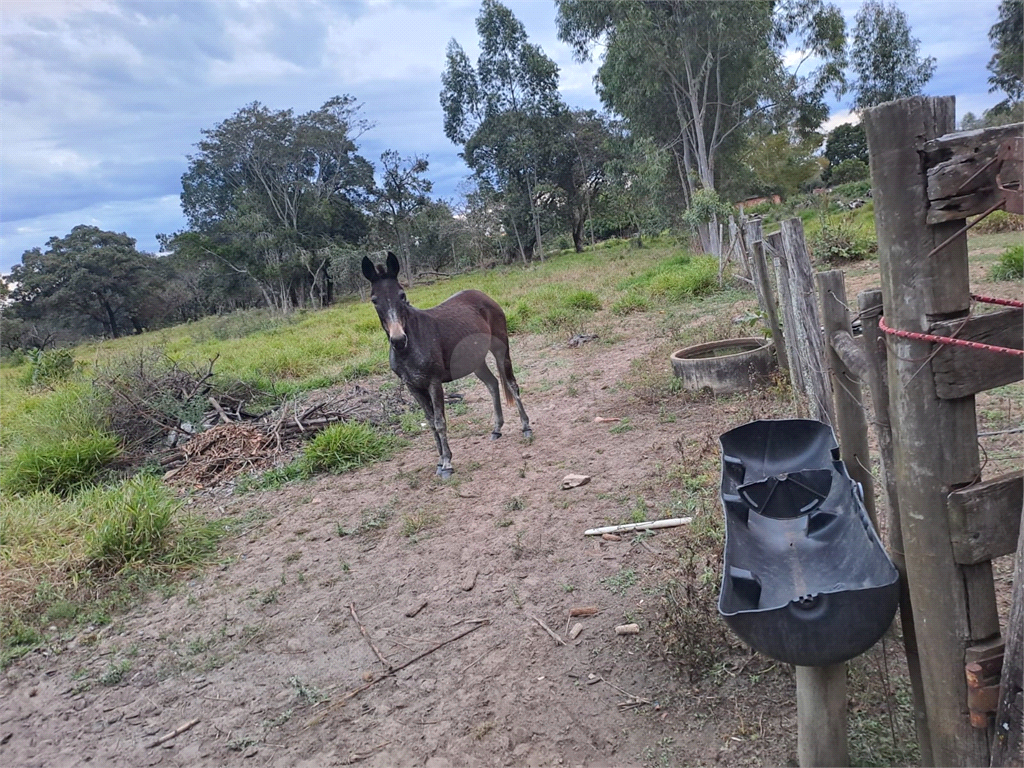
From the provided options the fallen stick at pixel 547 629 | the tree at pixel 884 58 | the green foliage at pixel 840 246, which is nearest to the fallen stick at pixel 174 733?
the fallen stick at pixel 547 629

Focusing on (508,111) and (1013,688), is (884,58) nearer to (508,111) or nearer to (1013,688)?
(508,111)

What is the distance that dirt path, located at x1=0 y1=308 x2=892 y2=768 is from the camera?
2.41m

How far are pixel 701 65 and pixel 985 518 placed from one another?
23.5 m

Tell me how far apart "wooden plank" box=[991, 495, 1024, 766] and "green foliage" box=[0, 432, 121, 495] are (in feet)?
22.1

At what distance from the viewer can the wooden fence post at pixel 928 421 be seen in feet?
4.90

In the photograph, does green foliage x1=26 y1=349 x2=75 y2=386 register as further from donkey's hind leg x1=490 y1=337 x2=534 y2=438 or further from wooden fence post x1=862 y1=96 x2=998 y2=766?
wooden fence post x1=862 y1=96 x2=998 y2=766

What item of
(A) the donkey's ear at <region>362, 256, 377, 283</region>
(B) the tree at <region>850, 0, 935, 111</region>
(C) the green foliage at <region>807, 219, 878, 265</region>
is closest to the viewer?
(A) the donkey's ear at <region>362, 256, 377, 283</region>

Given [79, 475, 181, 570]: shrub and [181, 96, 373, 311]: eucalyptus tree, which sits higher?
[181, 96, 373, 311]: eucalyptus tree

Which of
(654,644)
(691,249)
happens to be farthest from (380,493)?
(691,249)

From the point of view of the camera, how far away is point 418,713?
105 inches

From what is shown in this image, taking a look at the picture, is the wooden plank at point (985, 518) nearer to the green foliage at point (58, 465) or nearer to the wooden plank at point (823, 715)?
the wooden plank at point (823, 715)

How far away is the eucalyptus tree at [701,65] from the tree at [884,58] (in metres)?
7.60

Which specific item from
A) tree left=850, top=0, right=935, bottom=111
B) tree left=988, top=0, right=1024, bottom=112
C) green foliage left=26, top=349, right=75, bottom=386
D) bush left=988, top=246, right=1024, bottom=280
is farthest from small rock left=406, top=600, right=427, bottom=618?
tree left=850, top=0, right=935, bottom=111

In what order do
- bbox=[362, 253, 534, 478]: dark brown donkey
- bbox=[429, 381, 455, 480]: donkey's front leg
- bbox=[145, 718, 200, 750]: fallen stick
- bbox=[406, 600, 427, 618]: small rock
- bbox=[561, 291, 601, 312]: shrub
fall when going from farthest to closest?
bbox=[561, 291, 601, 312]: shrub → bbox=[429, 381, 455, 480]: donkey's front leg → bbox=[362, 253, 534, 478]: dark brown donkey → bbox=[406, 600, 427, 618]: small rock → bbox=[145, 718, 200, 750]: fallen stick
